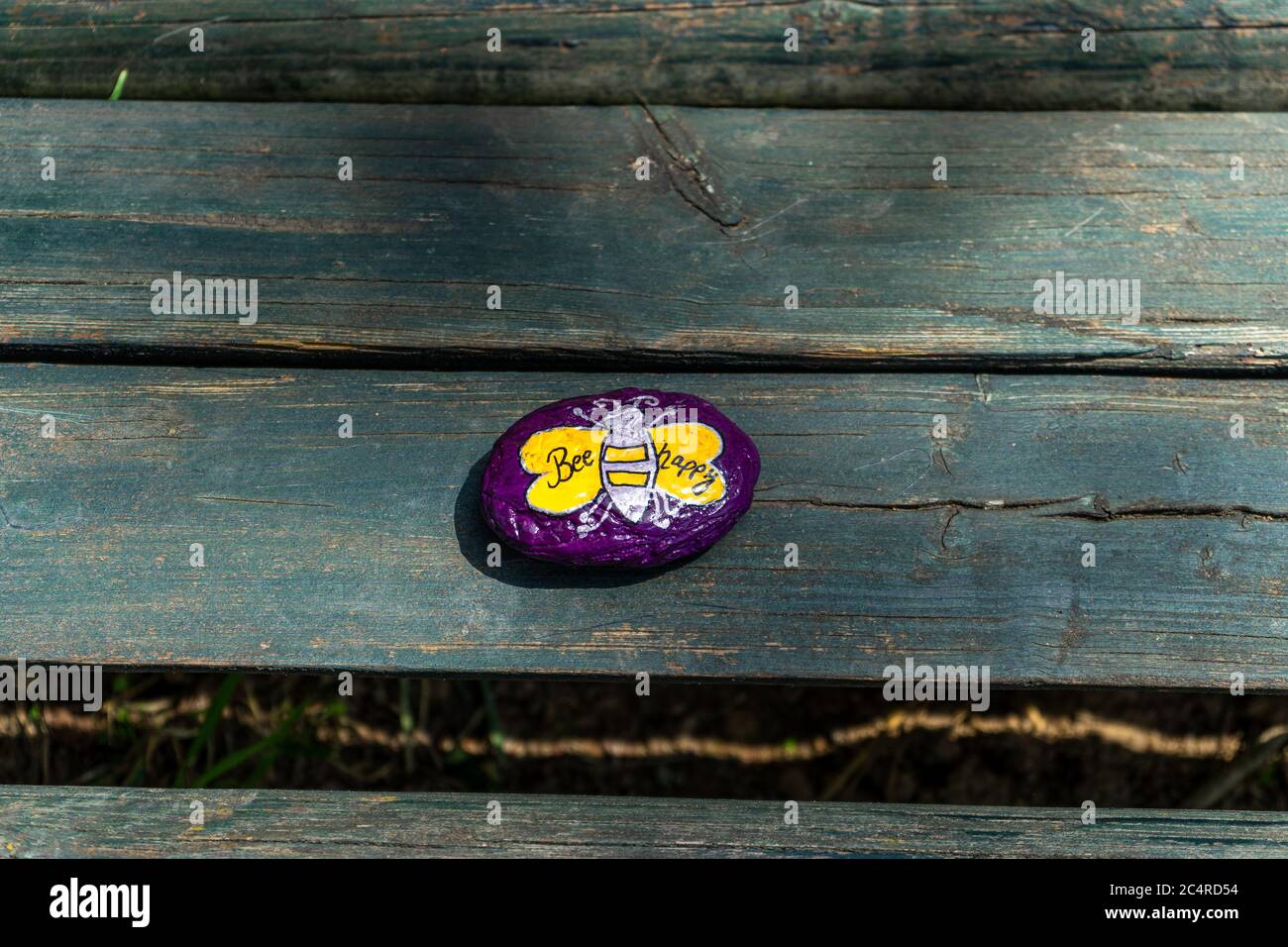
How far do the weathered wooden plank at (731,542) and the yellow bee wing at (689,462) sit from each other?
0.12 meters

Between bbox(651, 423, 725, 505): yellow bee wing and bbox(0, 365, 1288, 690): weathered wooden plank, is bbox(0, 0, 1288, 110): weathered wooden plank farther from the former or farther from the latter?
bbox(651, 423, 725, 505): yellow bee wing

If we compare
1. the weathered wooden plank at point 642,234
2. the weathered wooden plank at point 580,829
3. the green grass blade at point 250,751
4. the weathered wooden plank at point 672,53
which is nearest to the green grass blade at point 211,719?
the green grass blade at point 250,751

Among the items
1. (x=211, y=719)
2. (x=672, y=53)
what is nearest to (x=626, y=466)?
(x=672, y=53)

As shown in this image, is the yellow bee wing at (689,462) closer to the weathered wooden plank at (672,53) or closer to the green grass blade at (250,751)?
the weathered wooden plank at (672,53)

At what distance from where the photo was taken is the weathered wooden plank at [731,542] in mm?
1629

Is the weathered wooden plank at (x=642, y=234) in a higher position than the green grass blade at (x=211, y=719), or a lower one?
higher

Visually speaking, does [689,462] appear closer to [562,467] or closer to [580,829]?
[562,467]

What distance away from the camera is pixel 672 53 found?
2041mm

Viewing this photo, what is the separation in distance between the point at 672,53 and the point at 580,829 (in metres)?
1.53

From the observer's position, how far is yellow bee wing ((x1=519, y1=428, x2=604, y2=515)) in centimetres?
160

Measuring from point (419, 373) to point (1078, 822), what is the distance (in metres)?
1.36

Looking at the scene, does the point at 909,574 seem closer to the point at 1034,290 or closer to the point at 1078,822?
the point at 1078,822

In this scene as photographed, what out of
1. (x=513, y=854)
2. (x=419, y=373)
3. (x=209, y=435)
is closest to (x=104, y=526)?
(x=209, y=435)

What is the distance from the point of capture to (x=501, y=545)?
1.68 m
